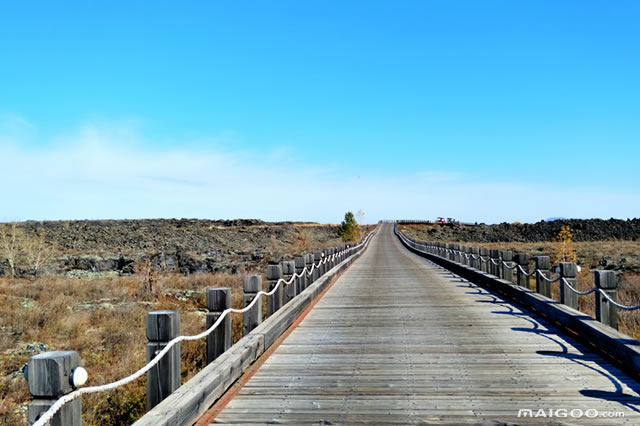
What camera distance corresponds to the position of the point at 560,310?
9125 mm

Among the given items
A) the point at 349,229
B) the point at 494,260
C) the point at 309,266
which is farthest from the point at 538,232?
the point at 309,266

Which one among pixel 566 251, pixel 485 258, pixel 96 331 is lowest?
pixel 96 331

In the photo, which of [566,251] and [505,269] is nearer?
[505,269]

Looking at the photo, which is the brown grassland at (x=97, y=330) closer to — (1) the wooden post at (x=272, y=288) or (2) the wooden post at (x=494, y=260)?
(1) the wooden post at (x=272, y=288)

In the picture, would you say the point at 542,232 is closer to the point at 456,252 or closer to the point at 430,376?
the point at 456,252

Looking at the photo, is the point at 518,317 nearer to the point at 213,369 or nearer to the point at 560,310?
the point at 560,310

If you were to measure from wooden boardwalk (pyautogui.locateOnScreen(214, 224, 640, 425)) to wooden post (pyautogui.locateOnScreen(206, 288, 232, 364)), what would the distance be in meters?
0.63

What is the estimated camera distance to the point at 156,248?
6444 centimetres

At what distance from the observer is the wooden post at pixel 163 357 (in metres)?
4.63

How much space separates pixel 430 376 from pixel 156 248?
61982mm

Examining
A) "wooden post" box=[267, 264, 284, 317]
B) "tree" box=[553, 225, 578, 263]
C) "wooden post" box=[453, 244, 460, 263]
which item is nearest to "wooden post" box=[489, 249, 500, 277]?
"wooden post" box=[453, 244, 460, 263]

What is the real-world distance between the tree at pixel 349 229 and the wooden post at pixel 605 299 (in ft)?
232

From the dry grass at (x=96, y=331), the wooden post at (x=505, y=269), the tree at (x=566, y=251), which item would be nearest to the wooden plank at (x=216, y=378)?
the dry grass at (x=96, y=331)

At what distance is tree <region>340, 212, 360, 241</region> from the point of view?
79.1 metres
